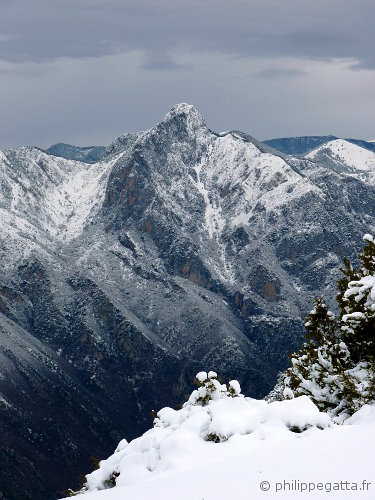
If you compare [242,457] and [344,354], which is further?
[344,354]

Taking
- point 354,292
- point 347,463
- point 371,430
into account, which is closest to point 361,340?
point 354,292

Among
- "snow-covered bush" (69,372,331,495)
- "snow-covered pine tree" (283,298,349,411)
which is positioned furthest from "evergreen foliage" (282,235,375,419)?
"snow-covered bush" (69,372,331,495)

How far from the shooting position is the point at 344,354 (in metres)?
43.7

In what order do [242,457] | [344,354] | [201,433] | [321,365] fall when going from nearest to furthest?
[242,457] → [201,433] → [321,365] → [344,354]

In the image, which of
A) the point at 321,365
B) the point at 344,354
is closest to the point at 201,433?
the point at 321,365

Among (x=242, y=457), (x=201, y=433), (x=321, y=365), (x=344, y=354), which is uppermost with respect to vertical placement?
(x=201, y=433)

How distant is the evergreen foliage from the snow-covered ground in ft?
16.8

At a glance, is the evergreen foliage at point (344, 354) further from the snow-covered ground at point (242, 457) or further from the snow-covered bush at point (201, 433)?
the snow-covered ground at point (242, 457)

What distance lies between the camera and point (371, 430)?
3052 centimetres

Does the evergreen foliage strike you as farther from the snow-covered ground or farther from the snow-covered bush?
the snow-covered ground

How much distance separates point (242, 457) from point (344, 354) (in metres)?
16.8

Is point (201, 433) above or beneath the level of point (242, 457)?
above

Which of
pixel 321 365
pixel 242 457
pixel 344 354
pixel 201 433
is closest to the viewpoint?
pixel 242 457

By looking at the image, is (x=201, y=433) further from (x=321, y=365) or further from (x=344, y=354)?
(x=344, y=354)
